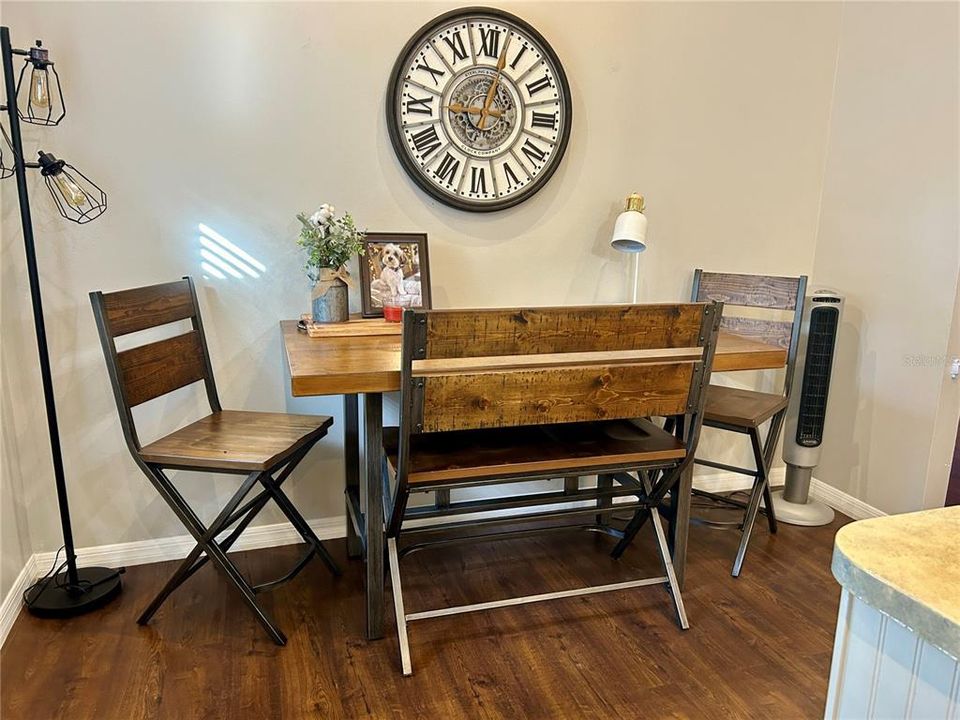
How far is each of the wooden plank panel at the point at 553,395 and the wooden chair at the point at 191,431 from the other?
1.93ft

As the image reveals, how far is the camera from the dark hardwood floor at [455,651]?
173cm

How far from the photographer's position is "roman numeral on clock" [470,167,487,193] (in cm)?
249

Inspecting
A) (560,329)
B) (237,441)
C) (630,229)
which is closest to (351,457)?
(237,441)

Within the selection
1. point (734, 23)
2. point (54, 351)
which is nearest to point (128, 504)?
point (54, 351)

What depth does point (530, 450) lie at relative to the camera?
1924 mm

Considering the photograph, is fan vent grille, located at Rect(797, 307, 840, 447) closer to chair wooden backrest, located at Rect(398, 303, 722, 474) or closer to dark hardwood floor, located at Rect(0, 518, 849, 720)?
dark hardwood floor, located at Rect(0, 518, 849, 720)

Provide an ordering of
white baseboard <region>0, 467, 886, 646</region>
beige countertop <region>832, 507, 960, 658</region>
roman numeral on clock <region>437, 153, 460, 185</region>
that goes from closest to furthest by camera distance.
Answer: beige countertop <region>832, 507, 960, 658</region> → white baseboard <region>0, 467, 886, 646</region> → roman numeral on clock <region>437, 153, 460, 185</region>

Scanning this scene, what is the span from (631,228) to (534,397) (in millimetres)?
1034

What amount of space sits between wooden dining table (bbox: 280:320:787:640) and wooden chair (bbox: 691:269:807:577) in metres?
0.29

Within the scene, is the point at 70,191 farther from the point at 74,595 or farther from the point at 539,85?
the point at 539,85

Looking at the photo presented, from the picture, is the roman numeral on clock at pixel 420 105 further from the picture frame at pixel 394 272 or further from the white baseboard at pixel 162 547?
the white baseboard at pixel 162 547

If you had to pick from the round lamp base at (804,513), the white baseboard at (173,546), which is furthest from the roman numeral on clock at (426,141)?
the round lamp base at (804,513)

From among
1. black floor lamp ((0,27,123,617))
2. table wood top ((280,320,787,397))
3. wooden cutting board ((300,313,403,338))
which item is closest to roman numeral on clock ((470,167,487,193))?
wooden cutting board ((300,313,403,338))

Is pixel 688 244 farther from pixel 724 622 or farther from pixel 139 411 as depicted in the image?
pixel 139 411
